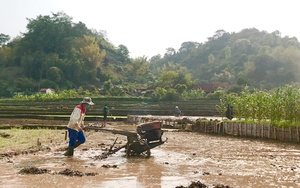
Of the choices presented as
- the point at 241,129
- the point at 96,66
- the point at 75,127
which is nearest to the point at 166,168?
the point at 75,127

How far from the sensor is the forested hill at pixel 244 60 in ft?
253

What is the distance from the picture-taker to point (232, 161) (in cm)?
1083

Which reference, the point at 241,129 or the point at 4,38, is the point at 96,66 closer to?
the point at 4,38

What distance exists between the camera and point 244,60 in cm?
10431

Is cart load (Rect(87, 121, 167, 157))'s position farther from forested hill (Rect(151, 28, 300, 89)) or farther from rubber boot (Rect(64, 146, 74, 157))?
forested hill (Rect(151, 28, 300, 89))

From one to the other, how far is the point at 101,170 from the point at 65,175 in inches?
44.2

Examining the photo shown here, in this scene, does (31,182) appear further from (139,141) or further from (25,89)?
(25,89)

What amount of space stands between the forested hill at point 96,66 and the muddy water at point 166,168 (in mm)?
43191

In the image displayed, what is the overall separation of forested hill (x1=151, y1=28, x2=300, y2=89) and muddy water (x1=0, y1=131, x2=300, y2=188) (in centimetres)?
5673

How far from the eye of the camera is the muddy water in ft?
25.7

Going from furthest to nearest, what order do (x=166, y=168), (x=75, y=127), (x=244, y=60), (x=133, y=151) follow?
(x=244, y=60) < (x=133, y=151) < (x=75, y=127) < (x=166, y=168)

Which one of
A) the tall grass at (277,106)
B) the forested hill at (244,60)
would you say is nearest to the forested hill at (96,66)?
the forested hill at (244,60)

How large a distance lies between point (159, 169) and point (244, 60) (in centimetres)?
9959

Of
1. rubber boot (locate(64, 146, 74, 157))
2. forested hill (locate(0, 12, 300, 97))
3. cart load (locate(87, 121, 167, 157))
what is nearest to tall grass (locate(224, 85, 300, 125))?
cart load (locate(87, 121, 167, 157))
